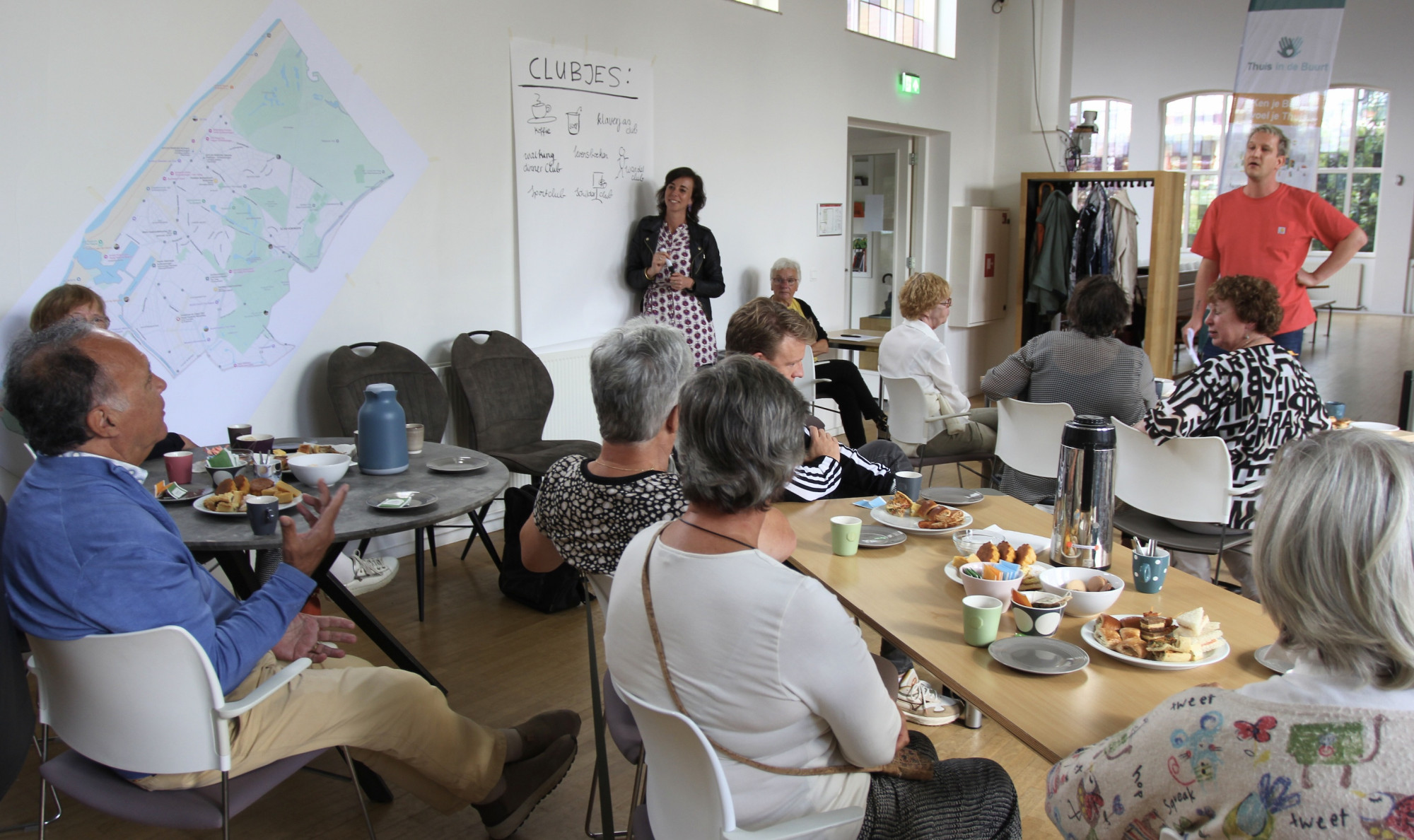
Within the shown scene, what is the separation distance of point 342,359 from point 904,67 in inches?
192

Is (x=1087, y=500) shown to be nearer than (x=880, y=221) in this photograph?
Yes

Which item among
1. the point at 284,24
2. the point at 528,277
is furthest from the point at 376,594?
the point at 284,24

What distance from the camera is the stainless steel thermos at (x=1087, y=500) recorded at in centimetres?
202

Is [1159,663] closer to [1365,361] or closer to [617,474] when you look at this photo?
[617,474]

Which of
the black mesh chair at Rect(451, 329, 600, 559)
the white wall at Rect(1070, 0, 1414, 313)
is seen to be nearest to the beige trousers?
the black mesh chair at Rect(451, 329, 600, 559)

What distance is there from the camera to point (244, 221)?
Answer: 394 cm

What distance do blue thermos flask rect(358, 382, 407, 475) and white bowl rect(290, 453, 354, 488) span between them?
0.24 ft

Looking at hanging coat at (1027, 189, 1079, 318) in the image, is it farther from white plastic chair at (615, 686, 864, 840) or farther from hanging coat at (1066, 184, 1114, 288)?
white plastic chair at (615, 686, 864, 840)

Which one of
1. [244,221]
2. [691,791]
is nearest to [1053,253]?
[244,221]

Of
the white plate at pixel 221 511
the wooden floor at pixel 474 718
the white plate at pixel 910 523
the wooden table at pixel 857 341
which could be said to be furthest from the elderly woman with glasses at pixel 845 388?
the white plate at pixel 221 511

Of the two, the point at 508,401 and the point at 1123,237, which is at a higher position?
the point at 1123,237

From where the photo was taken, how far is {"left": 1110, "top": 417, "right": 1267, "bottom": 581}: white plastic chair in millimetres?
3035

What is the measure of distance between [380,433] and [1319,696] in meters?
2.45

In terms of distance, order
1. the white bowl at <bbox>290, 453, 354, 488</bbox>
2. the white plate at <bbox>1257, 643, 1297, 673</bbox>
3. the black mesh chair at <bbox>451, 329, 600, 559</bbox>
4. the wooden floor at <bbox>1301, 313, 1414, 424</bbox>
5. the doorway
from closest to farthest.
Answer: the white plate at <bbox>1257, 643, 1297, 673</bbox>
the white bowl at <bbox>290, 453, 354, 488</bbox>
the black mesh chair at <bbox>451, 329, 600, 559</bbox>
the doorway
the wooden floor at <bbox>1301, 313, 1414, 424</bbox>
